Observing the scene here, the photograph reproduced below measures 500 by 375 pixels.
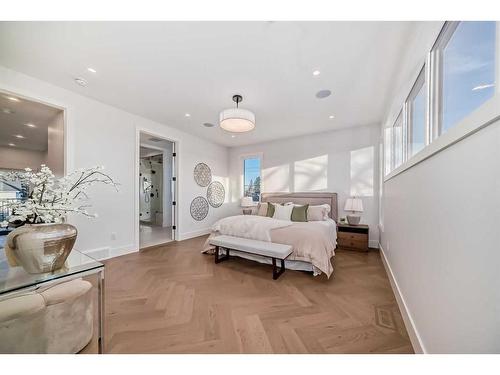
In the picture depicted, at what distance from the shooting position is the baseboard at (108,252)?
3030 millimetres

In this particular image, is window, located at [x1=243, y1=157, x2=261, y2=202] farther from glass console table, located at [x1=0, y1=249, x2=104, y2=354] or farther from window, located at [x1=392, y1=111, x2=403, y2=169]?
glass console table, located at [x1=0, y1=249, x2=104, y2=354]

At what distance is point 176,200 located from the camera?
4.45 meters

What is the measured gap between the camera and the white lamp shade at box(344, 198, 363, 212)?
3.75m

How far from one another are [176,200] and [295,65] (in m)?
3.65

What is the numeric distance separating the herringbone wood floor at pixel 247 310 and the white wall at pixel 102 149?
68cm

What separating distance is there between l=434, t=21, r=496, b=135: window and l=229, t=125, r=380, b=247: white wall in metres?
2.91

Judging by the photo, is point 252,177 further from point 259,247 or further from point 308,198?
point 259,247

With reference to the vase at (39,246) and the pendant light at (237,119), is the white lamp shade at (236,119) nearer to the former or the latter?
the pendant light at (237,119)

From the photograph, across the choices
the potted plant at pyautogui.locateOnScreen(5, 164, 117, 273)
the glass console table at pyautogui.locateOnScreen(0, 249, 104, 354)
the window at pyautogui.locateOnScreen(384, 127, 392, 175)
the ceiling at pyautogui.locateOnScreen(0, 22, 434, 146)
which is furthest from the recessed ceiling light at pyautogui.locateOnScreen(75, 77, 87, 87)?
the window at pyautogui.locateOnScreen(384, 127, 392, 175)

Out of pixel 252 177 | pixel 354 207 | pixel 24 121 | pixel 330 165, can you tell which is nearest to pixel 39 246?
pixel 354 207

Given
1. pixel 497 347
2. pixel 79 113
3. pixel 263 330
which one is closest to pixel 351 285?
pixel 263 330

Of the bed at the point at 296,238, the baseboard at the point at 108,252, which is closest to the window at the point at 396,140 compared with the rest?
the bed at the point at 296,238

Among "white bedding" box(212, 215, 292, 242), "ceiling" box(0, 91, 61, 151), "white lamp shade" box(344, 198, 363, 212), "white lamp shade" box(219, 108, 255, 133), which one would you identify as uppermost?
"ceiling" box(0, 91, 61, 151)
